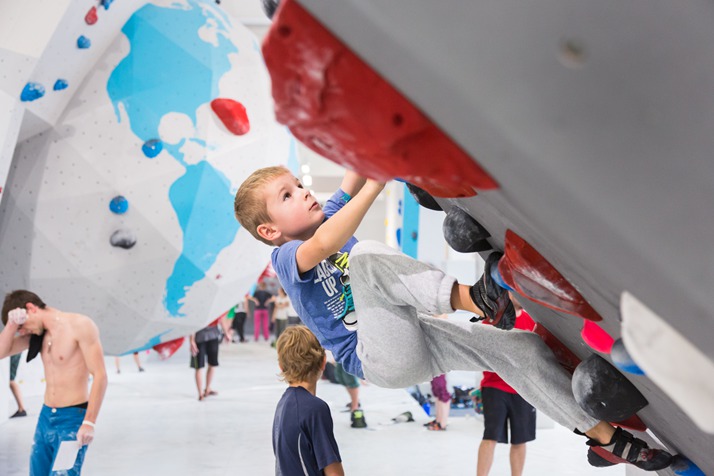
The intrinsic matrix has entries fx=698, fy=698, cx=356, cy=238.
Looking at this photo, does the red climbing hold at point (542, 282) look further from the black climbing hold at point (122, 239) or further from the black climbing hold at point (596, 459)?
the black climbing hold at point (122, 239)

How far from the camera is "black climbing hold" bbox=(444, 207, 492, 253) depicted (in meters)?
1.29

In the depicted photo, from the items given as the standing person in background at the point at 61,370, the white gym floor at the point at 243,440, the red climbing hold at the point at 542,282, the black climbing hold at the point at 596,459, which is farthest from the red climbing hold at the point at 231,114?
the red climbing hold at the point at 542,282

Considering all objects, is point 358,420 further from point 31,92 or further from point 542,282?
point 542,282

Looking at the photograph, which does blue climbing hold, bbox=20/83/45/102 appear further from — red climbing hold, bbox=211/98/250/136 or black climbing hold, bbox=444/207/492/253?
black climbing hold, bbox=444/207/492/253

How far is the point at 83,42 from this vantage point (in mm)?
3494

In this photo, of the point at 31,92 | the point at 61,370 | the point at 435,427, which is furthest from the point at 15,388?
the point at 31,92

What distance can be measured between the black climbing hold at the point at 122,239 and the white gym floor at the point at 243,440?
238cm

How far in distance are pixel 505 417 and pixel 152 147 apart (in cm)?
296

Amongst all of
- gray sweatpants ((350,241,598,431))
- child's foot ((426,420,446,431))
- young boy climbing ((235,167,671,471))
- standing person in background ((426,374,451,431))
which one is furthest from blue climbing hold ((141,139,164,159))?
child's foot ((426,420,446,431))

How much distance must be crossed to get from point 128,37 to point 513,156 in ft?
12.4

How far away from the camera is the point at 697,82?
0.57 m

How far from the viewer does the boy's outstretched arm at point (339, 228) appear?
57.3 inches

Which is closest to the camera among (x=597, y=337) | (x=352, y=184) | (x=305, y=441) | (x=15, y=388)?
(x=597, y=337)

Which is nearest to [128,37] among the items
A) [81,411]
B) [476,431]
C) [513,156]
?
[81,411]
